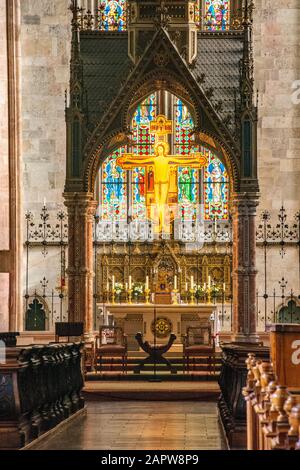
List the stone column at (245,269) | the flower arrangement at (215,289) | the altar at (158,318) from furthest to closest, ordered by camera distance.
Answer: the flower arrangement at (215,289) < the altar at (158,318) < the stone column at (245,269)

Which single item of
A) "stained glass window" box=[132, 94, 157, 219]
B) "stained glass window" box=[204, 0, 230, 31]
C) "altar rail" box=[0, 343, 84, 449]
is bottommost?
"altar rail" box=[0, 343, 84, 449]

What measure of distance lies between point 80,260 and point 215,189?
9114 mm

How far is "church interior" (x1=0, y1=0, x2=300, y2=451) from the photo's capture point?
1197 cm

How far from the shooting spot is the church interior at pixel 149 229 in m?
12.0

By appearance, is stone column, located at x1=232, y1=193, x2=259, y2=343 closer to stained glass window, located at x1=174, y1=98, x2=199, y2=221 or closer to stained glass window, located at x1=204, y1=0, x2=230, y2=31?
stained glass window, located at x1=174, y1=98, x2=199, y2=221

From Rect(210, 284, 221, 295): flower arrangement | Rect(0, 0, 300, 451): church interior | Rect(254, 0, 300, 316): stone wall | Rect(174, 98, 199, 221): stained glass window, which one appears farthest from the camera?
Rect(174, 98, 199, 221): stained glass window

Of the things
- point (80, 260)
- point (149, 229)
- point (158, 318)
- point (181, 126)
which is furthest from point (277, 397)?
point (181, 126)

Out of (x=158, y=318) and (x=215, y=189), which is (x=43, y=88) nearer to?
(x=215, y=189)

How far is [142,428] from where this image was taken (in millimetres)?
12789

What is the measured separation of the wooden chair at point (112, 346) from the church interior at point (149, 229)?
1.5 inches

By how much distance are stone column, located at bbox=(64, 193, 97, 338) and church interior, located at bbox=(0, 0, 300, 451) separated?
25 mm

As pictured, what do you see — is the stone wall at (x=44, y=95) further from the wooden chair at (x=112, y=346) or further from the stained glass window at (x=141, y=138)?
the wooden chair at (x=112, y=346)

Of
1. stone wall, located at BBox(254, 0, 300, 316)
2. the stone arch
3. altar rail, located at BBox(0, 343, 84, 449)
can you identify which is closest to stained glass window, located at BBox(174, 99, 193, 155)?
stone wall, located at BBox(254, 0, 300, 316)

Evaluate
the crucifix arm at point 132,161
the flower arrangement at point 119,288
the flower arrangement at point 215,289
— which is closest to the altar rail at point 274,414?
the crucifix arm at point 132,161
